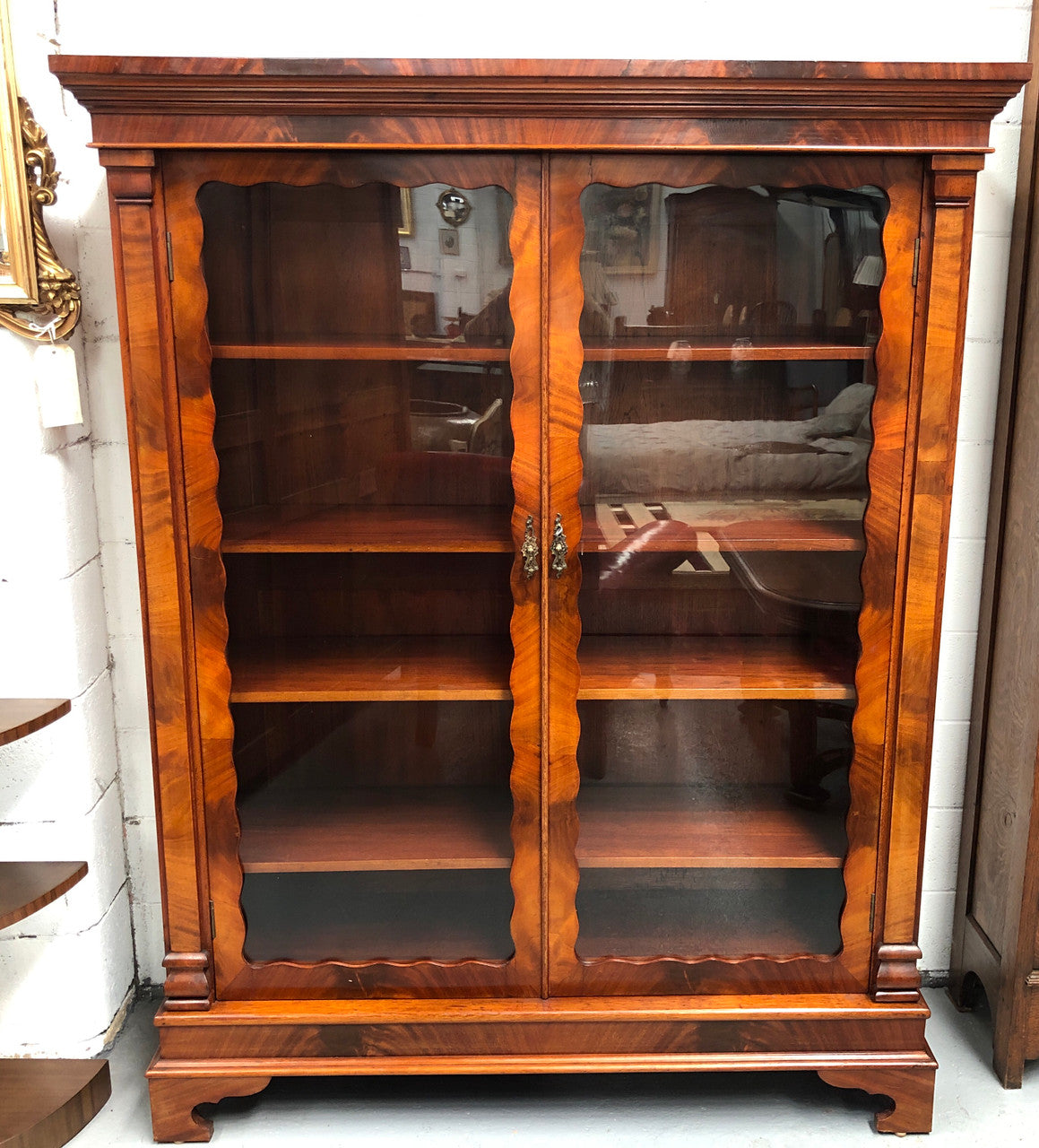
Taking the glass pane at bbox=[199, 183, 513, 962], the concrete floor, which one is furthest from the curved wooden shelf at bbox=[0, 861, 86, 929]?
the concrete floor

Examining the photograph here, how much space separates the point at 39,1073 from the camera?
68.1 inches

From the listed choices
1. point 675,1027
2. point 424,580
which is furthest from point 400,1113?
point 424,580

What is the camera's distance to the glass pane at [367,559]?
4.94 ft

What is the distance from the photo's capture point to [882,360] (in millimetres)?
1498

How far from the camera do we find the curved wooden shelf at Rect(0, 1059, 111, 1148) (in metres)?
1.60

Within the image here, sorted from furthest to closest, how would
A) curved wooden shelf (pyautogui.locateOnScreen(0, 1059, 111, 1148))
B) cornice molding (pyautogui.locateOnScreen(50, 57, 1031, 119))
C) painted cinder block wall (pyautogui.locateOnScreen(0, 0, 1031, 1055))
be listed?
painted cinder block wall (pyautogui.locateOnScreen(0, 0, 1031, 1055)), curved wooden shelf (pyautogui.locateOnScreen(0, 1059, 111, 1148)), cornice molding (pyautogui.locateOnScreen(50, 57, 1031, 119))

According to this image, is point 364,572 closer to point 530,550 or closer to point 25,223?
point 530,550

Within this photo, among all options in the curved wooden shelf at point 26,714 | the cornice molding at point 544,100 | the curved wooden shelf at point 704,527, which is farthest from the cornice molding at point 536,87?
the curved wooden shelf at point 26,714

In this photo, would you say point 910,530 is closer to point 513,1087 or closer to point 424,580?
point 424,580

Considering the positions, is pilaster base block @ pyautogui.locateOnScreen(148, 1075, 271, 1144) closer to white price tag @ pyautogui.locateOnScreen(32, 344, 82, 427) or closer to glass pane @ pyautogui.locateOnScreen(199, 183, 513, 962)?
glass pane @ pyautogui.locateOnScreen(199, 183, 513, 962)

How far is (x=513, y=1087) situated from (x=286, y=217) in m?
1.50

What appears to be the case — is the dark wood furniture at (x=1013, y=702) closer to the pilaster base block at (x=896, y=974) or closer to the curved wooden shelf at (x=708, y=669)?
the pilaster base block at (x=896, y=974)

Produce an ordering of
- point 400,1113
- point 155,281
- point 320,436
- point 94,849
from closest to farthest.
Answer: point 155,281
point 320,436
point 400,1113
point 94,849

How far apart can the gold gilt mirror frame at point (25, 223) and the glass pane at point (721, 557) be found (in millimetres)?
862
